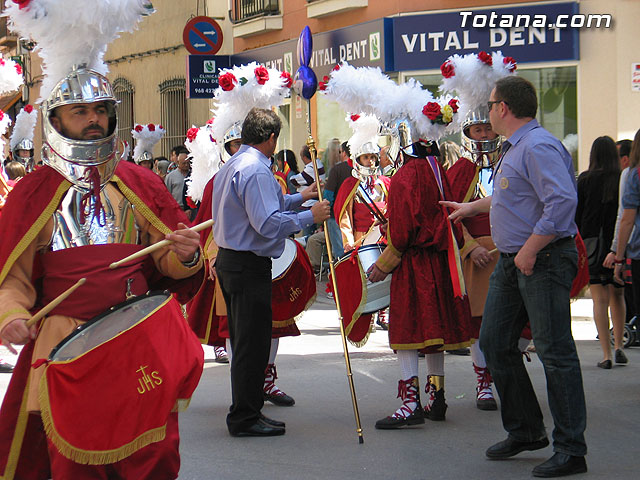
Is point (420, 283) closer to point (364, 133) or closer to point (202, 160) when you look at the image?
point (202, 160)

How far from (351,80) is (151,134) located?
10643mm

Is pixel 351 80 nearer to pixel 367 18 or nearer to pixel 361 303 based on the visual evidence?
pixel 361 303

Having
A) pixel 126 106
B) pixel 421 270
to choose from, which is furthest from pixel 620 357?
pixel 126 106

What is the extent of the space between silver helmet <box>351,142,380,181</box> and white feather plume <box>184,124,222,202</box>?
6.27 feet

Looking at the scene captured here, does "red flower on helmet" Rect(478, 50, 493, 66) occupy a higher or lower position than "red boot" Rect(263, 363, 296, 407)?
higher

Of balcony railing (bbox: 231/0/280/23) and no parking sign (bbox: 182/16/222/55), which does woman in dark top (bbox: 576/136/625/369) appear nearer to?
no parking sign (bbox: 182/16/222/55)

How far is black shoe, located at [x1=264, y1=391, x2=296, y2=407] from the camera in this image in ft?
24.9

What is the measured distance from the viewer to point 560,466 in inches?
213

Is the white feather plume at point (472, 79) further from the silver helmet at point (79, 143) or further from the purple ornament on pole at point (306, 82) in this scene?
the silver helmet at point (79, 143)

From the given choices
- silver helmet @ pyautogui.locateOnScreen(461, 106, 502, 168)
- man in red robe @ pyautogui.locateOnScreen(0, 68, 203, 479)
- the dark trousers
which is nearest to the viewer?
man in red robe @ pyautogui.locateOnScreen(0, 68, 203, 479)

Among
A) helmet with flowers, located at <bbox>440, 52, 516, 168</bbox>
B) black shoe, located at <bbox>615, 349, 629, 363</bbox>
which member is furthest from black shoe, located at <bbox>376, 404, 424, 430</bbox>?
black shoe, located at <bbox>615, 349, 629, 363</bbox>

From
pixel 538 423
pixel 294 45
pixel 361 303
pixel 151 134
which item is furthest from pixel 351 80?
pixel 294 45

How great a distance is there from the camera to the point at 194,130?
35.3ft

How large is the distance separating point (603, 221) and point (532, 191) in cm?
382
